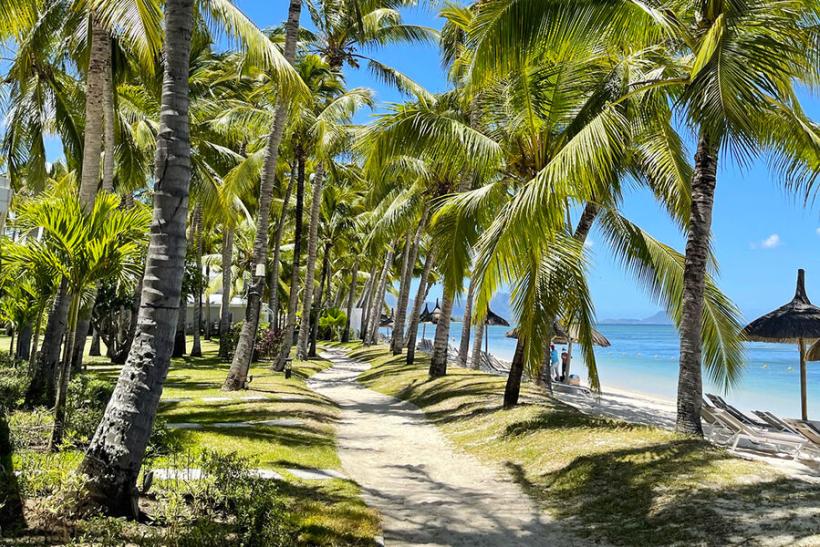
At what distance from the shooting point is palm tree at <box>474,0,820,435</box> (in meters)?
5.94

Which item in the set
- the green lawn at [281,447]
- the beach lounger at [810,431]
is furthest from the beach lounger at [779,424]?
the green lawn at [281,447]

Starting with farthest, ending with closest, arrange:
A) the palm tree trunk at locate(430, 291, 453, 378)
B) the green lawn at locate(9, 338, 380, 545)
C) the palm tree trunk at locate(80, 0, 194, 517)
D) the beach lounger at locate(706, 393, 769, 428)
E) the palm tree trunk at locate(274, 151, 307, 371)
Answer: the palm tree trunk at locate(274, 151, 307, 371)
the palm tree trunk at locate(430, 291, 453, 378)
the beach lounger at locate(706, 393, 769, 428)
the green lawn at locate(9, 338, 380, 545)
the palm tree trunk at locate(80, 0, 194, 517)

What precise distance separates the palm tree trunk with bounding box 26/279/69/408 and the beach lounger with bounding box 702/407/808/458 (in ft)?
31.1

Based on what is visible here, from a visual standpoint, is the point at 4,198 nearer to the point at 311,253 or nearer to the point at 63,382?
the point at 63,382

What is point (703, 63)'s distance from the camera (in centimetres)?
596

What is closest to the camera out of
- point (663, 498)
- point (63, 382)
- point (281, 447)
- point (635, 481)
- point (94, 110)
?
point (63, 382)

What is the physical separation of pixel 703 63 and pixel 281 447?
248 inches

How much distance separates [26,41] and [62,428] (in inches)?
299

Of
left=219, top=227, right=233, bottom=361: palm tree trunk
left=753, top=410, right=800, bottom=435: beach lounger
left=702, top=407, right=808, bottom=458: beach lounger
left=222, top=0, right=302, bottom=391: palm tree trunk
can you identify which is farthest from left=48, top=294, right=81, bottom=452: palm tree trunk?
left=219, top=227, right=233, bottom=361: palm tree trunk

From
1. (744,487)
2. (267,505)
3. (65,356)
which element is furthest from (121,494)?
(744,487)

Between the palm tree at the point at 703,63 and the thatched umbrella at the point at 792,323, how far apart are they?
17.9 ft

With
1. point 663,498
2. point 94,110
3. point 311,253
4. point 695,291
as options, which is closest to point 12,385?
point 94,110

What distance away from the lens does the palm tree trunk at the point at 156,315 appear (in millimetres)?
4254

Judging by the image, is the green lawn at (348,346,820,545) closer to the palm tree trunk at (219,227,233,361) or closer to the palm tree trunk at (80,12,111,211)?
the palm tree trunk at (80,12,111,211)
